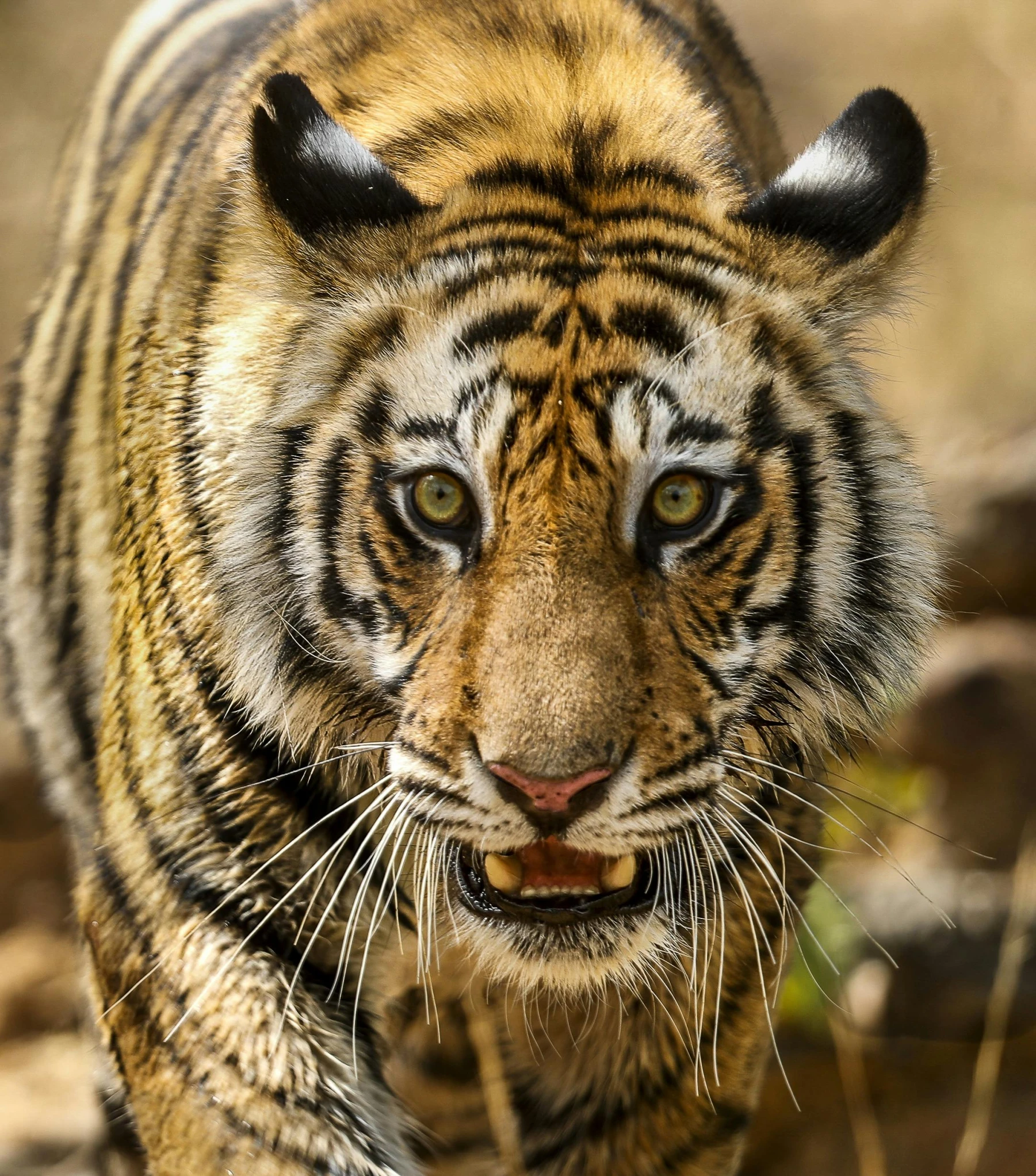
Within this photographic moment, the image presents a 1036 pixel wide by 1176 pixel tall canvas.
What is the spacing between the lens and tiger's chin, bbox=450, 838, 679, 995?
1.88m

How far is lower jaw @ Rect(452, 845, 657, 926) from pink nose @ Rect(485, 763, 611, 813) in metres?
0.28

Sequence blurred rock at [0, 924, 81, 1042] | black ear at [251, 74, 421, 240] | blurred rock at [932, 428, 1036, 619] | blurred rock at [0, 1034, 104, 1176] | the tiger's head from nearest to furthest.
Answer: the tiger's head → black ear at [251, 74, 421, 240] → blurred rock at [0, 1034, 104, 1176] → blurred rock at [0, 924, 81, 1042] → blurred rock at [932, 428, 1036, 619]

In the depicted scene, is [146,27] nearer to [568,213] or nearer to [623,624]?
[568,213]

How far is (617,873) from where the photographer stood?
6.20 ft

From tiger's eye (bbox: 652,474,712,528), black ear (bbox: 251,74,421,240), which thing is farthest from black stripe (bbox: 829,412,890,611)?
black ear (bbox: 251,74,421,240)

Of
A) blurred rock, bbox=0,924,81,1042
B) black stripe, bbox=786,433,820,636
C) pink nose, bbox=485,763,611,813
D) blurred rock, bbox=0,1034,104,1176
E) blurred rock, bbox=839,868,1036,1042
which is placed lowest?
blurred rock, bbox=0,1034,104,1176

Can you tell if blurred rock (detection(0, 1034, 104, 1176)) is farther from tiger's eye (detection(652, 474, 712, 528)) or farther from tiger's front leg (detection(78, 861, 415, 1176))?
tiger's eye (detection(652, 474, 712, 528))

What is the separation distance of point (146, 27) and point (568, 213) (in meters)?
1.71

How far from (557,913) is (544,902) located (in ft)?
0.07

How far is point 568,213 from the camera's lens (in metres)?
2.04

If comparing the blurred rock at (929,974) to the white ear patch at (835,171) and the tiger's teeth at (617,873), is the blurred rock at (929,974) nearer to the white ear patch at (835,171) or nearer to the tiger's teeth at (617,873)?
the tiger's teeth at (617,873)

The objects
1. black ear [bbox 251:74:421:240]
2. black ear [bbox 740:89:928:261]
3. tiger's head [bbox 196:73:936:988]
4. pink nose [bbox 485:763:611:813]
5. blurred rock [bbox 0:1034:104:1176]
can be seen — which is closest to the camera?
pink nose [bbox 485:763:611:813]

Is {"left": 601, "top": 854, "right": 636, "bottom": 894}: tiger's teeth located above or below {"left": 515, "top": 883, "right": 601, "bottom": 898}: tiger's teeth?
above

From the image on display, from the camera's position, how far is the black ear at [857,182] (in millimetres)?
1935
